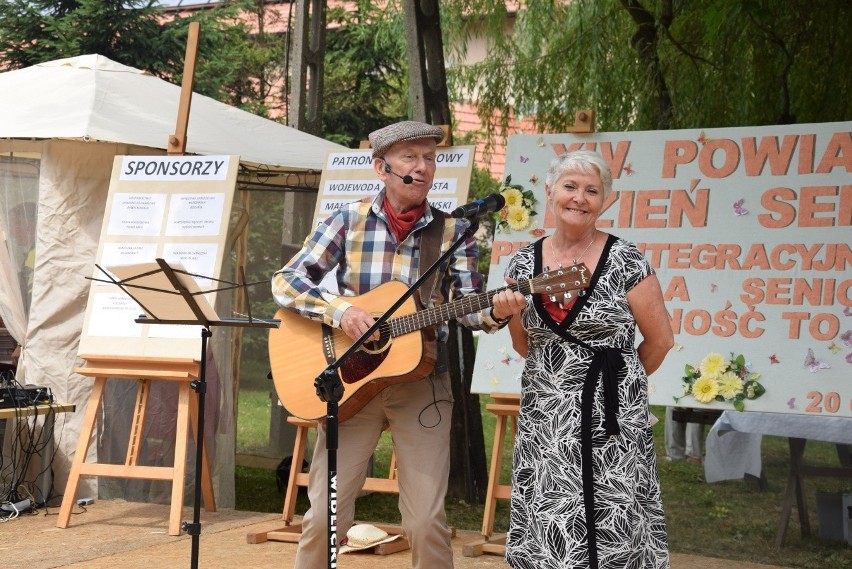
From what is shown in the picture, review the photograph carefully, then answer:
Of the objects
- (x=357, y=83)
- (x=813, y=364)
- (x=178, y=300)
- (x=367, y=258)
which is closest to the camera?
(x=367, y=258)

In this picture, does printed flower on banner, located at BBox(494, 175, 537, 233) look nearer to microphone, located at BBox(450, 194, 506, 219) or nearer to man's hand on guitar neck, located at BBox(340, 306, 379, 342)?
man's hand on guitar neck, located at BBox(340, 306, 379, 342)

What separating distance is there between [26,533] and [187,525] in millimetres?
2337

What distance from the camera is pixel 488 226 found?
13039 mm

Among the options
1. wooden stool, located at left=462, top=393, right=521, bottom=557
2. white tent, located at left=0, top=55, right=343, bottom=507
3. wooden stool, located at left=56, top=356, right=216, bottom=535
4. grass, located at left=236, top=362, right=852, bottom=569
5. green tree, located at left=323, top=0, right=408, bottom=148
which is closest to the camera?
wooden stool, located at left=462, top=393, right=521, bottom=557

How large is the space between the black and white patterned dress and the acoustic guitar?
0.13m

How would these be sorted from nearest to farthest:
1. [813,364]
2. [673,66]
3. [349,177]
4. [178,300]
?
[178,300]
[813,364]
[349,177]
[673,66]

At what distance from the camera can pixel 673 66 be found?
289 inches

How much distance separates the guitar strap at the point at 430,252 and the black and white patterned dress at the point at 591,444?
1.40 feet

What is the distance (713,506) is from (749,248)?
3.38 meters

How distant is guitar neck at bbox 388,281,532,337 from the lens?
3412mm

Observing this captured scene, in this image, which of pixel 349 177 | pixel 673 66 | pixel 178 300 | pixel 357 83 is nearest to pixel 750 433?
pixel 673 66

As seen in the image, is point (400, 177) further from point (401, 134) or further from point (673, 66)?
point (673, 66)

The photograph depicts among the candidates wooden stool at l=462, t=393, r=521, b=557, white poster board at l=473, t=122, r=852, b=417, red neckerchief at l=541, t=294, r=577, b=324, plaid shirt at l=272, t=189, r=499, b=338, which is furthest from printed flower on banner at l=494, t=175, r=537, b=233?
red neckerchief at l=541, t=294, r=577, b=324

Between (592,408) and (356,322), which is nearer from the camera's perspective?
(592,408)
